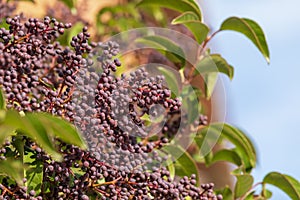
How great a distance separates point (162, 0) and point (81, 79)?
701 mm

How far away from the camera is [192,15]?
1534 millimetres

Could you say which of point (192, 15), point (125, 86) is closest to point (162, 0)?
point (192, 15)

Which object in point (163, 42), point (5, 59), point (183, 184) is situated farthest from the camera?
point (163, 42)

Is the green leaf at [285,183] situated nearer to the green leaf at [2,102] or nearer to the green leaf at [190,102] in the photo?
the green leaf at [190,102]

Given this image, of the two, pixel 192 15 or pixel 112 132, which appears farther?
pixel 192 15

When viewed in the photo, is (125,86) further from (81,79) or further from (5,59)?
(5,59)

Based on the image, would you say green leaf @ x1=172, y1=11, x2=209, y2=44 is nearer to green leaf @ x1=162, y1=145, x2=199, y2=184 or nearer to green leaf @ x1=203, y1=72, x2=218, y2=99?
green leaf @ x1=203, y1=72, x2=218, y2=99

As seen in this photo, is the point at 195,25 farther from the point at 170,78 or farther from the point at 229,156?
the point at 229,156

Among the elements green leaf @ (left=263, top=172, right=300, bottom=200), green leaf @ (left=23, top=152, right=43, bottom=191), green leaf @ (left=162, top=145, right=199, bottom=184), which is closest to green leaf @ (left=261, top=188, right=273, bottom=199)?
green leaf @ (left=263, top=172, right=300, bottom=200)

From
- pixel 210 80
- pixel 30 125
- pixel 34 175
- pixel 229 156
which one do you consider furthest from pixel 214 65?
pixel 30 125

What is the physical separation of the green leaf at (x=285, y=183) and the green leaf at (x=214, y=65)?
280 mm

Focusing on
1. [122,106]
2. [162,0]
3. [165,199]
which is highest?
[162,0]

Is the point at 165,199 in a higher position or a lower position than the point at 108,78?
lower

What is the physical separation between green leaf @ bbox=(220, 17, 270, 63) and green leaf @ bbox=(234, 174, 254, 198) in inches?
11.7
